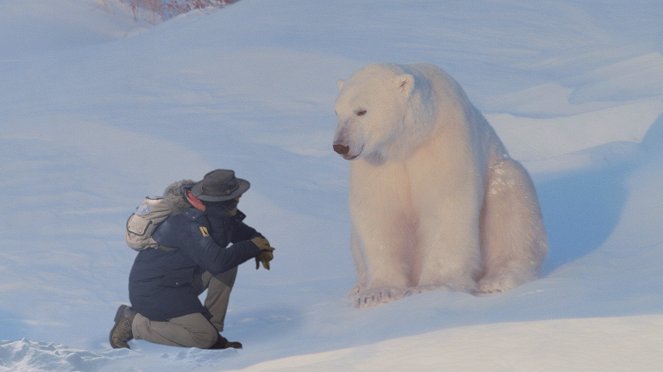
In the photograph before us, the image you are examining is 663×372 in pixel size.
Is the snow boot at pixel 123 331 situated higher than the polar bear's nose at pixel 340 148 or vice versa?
the polar bear's nose at pixel 340 148

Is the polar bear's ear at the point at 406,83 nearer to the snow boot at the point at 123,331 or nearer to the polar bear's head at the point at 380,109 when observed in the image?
the polar bear's head at the point at 380,109

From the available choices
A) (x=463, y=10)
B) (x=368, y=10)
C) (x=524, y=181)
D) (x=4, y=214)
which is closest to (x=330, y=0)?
(x=368, y=10)

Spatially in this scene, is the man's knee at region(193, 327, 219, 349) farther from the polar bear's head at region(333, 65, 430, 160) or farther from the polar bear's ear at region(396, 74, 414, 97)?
the polar bear's ear at region(396, 74, 414, 97)

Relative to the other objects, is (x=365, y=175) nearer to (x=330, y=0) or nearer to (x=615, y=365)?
(x=615, y=365)

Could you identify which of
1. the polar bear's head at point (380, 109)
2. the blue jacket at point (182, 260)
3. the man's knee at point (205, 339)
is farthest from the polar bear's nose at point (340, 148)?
the man's knee at point (205, 339)

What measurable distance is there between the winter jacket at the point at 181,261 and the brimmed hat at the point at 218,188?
3.2 inches

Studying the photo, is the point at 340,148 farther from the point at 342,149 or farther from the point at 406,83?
the point at 406,83

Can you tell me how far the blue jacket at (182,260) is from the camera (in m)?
4.68

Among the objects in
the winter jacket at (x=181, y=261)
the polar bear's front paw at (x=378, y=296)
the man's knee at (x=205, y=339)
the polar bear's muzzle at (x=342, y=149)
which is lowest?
the man's knee at (x=205, y=339)

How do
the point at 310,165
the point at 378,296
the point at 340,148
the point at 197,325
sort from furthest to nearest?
1. the point at 310,165
2. the point at 378,296
3. the point at 197,325
4. the point at 340,148

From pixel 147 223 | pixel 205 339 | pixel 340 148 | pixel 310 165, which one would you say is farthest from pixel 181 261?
pixel 310 165

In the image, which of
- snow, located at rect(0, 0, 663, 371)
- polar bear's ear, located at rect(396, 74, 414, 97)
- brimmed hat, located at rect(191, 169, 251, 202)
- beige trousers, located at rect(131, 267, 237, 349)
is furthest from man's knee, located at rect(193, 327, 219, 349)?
polar bear's ear, located at rect(396, 74, 414, 97)

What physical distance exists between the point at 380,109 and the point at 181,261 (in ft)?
3.39

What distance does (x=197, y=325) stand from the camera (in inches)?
186
